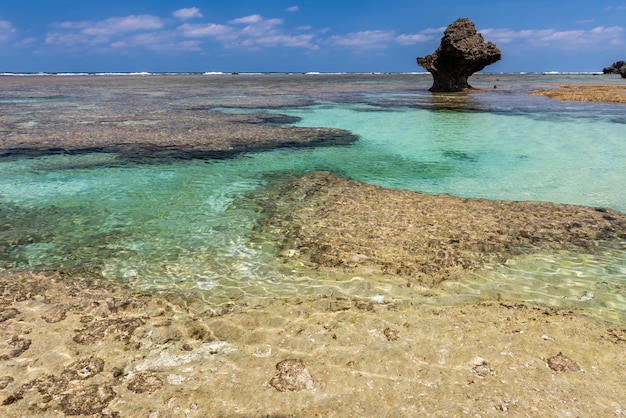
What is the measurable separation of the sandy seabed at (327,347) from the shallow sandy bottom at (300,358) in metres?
0.02

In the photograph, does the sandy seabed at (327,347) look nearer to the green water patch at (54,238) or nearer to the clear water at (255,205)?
the clear water at (255,205)

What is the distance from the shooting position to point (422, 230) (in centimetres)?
853

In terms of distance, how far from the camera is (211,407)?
161 inches

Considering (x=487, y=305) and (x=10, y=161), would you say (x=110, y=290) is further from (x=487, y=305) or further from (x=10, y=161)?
(x=10, y=161)

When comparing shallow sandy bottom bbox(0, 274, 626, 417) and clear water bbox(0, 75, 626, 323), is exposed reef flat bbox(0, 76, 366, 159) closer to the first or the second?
clear water bbox(0, 75, 626, 323)

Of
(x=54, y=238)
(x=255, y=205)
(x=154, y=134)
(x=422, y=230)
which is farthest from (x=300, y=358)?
(x=154, y=134)

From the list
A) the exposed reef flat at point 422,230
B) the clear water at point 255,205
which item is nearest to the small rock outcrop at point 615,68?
the clear water at point 255,205

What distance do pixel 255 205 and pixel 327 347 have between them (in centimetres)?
580

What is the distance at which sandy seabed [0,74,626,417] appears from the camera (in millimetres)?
4145

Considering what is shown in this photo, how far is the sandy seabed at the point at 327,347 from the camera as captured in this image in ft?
13.6

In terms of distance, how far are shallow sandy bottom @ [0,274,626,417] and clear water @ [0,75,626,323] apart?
569 millimetres

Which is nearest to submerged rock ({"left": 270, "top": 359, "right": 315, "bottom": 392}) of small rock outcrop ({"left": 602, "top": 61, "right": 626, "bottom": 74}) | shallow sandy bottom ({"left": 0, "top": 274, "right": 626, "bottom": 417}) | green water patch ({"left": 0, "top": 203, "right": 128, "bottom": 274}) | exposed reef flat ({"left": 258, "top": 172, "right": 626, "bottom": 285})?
shallow sandy bottom ({"left": 0, "top": 274, "right": 626, "bottom": 417})

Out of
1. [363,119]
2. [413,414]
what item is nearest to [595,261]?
[413,414]

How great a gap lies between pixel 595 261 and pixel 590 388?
365 cm
